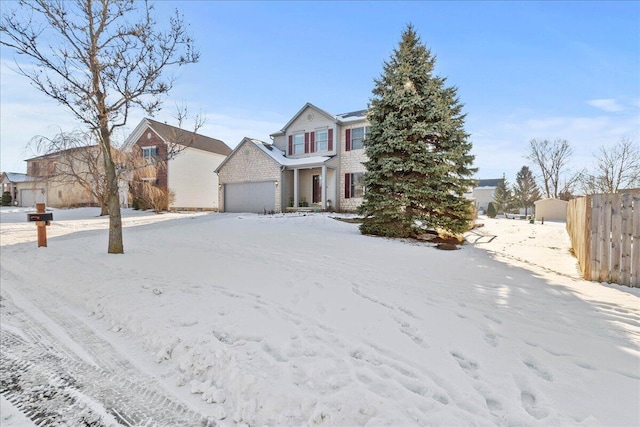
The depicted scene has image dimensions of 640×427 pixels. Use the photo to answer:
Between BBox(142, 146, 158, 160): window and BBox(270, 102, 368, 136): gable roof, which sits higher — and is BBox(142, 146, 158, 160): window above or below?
below

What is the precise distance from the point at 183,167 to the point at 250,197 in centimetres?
916

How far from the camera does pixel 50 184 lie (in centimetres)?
2902

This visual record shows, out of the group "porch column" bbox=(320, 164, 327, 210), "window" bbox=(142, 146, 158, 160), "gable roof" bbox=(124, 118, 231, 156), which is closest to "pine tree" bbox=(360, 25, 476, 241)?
"porch column" bbox=(320, 164, 327, 210)

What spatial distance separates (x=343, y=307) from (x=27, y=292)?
5.26m

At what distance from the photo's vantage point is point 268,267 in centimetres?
584

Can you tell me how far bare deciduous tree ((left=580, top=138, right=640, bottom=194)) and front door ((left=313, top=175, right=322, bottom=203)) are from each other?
93.0 feet

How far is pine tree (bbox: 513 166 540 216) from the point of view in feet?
141

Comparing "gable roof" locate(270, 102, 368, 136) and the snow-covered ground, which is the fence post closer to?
the snow-covered ground

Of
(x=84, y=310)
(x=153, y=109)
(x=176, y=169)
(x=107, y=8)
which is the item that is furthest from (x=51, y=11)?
(x=176, y=169)

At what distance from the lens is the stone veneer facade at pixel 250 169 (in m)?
20.5

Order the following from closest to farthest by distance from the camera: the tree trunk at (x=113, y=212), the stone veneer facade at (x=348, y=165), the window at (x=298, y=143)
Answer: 1. the tree trunk at (x=113, y=212)
2. the stone veneer facade at (x=348, y=165)
3. the window at (x=298, y=143)

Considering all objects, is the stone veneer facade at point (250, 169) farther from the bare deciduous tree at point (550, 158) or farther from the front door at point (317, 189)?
the bare deciduous tree at point (550, 158)

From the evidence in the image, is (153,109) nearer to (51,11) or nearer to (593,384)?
(51,11)

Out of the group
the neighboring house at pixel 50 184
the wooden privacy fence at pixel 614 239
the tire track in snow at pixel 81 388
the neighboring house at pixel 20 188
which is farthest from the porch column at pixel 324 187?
the neighboring house at pixel 20 188
